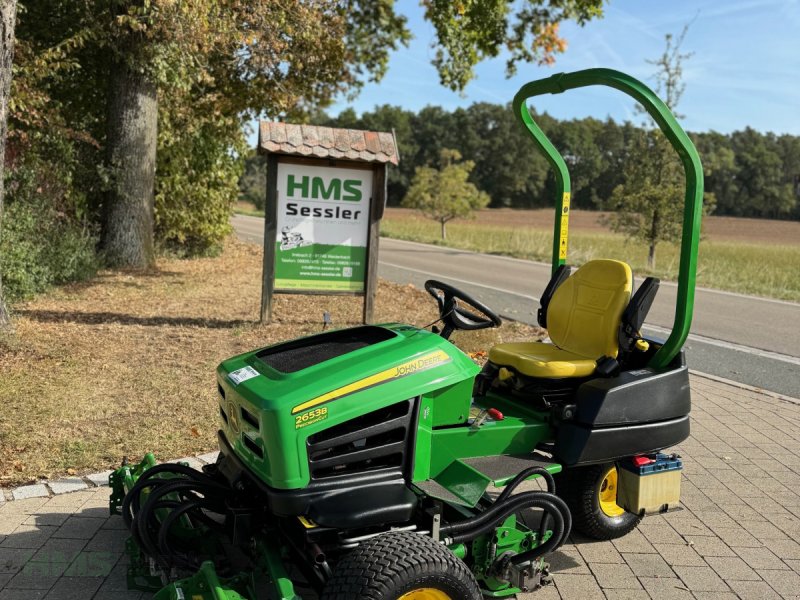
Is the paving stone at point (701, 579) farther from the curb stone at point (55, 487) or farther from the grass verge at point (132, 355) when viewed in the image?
the curb stone at point (55, 487)

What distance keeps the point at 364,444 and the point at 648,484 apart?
1.52 m

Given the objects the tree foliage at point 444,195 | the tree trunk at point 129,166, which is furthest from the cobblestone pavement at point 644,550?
the tree foliage at point 444,195

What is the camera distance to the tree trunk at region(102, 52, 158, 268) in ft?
36.3

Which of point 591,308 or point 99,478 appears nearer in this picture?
point 591,308

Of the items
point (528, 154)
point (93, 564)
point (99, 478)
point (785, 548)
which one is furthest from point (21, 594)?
point (528, 154)

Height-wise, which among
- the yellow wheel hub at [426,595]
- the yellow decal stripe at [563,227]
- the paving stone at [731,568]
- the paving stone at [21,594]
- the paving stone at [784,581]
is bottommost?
the paving stone at [21,594]

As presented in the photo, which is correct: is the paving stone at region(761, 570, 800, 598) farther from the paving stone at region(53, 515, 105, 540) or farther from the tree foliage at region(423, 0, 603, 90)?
the tree foliage at region(423, 0, 603, 90)

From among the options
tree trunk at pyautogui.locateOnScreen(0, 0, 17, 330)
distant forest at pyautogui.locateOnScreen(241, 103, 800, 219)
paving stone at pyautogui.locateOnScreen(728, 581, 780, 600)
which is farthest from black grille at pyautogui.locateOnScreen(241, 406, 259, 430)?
distant forest at pyautogui.locateOnScreen(241, 103, 800, 219)

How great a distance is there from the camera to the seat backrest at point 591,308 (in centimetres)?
366

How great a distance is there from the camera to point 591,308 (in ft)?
12.5

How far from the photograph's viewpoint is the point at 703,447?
5.18m

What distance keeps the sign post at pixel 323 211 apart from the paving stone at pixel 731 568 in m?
5.25

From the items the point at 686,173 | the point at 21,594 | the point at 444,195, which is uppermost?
the point at 444,195

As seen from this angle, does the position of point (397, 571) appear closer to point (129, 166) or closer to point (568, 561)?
point (568, 561)
